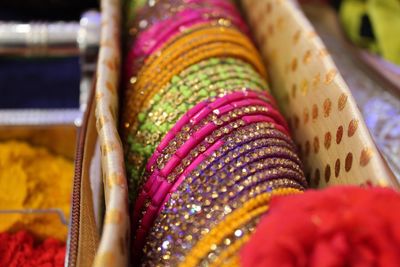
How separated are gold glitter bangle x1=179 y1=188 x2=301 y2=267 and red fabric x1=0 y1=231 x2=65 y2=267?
21 cm

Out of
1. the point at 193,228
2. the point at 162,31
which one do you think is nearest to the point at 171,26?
the point at 162,31

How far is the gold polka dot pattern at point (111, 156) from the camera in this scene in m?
0.38

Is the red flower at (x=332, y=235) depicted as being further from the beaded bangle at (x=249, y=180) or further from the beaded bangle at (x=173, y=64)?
the beaded bangle at (x=173, y=64)

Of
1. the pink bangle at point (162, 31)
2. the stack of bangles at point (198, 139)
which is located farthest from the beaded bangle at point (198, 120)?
the pink bangle at point (162, 31)

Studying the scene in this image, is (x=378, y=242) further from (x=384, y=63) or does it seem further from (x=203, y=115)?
(x=384, y=63)

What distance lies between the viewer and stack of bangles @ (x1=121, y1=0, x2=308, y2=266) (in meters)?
0.42

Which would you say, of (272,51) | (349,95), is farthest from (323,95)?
(272,51)

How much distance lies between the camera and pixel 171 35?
23.9 inches

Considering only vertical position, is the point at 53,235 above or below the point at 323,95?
below

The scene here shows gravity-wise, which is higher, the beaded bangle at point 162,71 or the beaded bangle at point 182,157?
the beaded bangle at point 162,71

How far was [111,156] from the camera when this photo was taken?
0.45m

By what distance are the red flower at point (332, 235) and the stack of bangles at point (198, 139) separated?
0.07 meters

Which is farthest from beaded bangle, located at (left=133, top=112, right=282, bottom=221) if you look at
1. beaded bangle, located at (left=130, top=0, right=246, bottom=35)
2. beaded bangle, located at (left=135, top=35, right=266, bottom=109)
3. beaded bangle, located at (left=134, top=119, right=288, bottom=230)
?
beaded bangle, located at (left=130, top=0, right=246, bottom=35)

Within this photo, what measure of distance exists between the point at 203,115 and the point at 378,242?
23 cm
